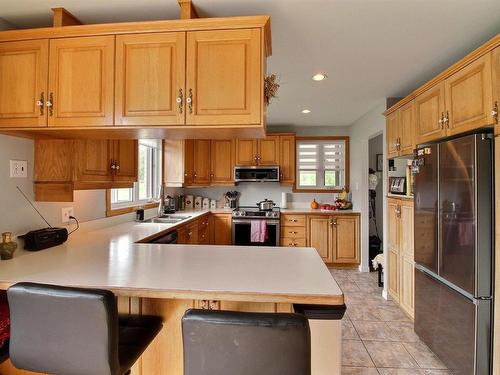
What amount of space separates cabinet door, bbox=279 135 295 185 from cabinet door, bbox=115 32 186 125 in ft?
10.5

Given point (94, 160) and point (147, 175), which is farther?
point (147, 175)

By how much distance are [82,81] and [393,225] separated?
9.99 ft

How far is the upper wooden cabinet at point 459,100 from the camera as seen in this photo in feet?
5.16

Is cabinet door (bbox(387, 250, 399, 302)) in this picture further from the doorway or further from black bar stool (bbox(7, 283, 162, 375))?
black bar stool (bbox(7, 283, 162, 375))

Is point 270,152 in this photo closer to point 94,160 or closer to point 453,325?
point 94,160

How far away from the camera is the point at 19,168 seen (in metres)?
1.77

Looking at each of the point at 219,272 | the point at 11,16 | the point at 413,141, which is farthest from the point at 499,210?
the point at 11,16

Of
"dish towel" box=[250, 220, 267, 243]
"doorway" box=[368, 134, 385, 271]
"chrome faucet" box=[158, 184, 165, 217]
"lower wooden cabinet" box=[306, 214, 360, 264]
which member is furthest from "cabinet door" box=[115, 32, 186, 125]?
"doorway" box=[368, 134, 385, 271]

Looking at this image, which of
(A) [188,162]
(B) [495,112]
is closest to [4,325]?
(B) [495,112]

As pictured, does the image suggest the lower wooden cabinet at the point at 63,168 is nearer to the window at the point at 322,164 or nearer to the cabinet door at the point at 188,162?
the cabinet door at the point at 188,162

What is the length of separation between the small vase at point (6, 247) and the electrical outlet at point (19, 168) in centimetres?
43

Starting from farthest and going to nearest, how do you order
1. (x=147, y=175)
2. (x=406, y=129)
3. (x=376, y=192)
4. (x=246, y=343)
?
(x=376, y=192), (x=147, y=175), (x=406, y=129), (x=246, y=343)

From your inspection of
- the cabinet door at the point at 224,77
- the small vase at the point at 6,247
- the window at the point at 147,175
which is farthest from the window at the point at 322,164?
the small vase at the point at 6,247

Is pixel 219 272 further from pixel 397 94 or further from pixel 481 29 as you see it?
pixel 397 94
